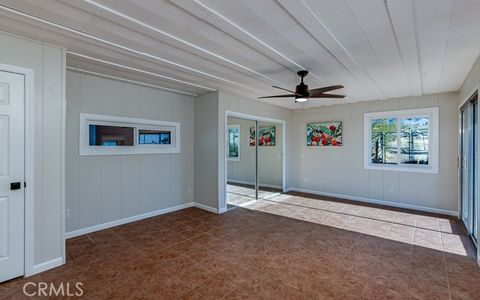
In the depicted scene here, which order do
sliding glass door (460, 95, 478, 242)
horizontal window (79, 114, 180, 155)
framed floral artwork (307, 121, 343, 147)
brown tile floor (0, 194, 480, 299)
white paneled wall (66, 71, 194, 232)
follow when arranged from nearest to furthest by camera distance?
brown tile floor (0, 194, 480, 299), sliding glass door (460, 95, 478, 242), white paneled wall (66, 71, 194, 232), horizontal window (79, 114, 180, 155), framed floral artwork (307, 121, 343, 147)

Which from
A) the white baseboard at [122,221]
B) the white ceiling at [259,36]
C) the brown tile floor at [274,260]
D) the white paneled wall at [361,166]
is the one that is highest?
the white ceiling at [259,36]

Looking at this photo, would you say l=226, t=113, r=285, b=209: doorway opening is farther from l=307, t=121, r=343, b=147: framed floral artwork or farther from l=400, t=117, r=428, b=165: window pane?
l=400, t=117, r=428, b=165: window pane

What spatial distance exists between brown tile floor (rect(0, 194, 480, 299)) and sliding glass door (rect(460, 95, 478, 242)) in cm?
31

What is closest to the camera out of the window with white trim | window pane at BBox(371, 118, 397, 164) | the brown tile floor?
the brown tile floor

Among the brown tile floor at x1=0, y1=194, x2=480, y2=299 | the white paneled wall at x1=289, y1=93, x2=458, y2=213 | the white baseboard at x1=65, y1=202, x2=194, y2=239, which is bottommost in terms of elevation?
the brown tile floor at x1=0, y1=194, x2=480, y2=299

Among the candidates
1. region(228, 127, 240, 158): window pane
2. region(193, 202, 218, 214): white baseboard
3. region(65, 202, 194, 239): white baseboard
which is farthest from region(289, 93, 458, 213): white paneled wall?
region(65, 202, 194, 239): white baseboard

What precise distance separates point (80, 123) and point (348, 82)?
14.9 feet

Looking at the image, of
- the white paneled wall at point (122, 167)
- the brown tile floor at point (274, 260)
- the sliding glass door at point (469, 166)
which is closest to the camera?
the brown tile floor at point (274, 260)

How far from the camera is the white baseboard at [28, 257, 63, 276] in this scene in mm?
2627

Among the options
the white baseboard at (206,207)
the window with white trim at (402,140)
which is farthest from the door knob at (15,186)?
the window with white trim at (402,140)

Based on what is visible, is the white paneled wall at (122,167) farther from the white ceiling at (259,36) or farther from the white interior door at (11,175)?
the white interior door at (11,175)

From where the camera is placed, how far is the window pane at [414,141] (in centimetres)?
522

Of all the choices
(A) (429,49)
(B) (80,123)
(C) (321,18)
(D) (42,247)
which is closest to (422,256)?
(A) (429,49)

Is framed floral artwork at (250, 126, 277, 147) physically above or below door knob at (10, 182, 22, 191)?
above
